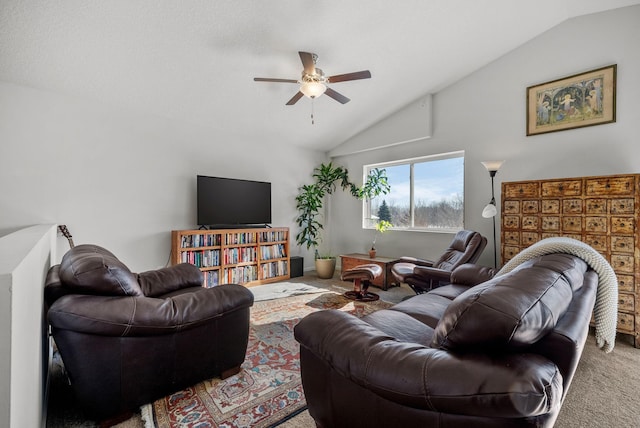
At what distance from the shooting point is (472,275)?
2588 mm

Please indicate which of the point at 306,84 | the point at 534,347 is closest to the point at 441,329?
the point at 534,347

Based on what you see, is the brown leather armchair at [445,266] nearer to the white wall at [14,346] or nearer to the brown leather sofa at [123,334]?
the brown leather sofa at [123,334]

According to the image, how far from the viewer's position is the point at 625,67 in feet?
9.23

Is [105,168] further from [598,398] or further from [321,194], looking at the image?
[598,398]

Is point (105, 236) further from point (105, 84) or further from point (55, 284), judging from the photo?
point (55, 284)

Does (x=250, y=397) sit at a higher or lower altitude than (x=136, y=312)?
lower

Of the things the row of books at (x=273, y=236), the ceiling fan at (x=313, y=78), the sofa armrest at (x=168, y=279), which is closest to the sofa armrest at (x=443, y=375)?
the sofa armrest at (x=168, y=279)

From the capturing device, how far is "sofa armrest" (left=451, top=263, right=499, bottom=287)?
99.1 inches

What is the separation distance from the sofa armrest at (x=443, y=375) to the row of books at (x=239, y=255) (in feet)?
10.7

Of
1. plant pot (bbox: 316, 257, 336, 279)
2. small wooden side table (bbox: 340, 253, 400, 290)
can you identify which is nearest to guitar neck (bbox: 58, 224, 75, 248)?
plant pot (bbox: 316, 257, 336, 279)

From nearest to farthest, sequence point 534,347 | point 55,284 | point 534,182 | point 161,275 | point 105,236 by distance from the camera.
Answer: point 534,347 < point 55,284 < point 161,275 < point 534,182 < point 105,236

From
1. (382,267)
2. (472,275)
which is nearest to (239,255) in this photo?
(382,267)

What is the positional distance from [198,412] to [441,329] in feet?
4.68

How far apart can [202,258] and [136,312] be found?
8.42 ft
